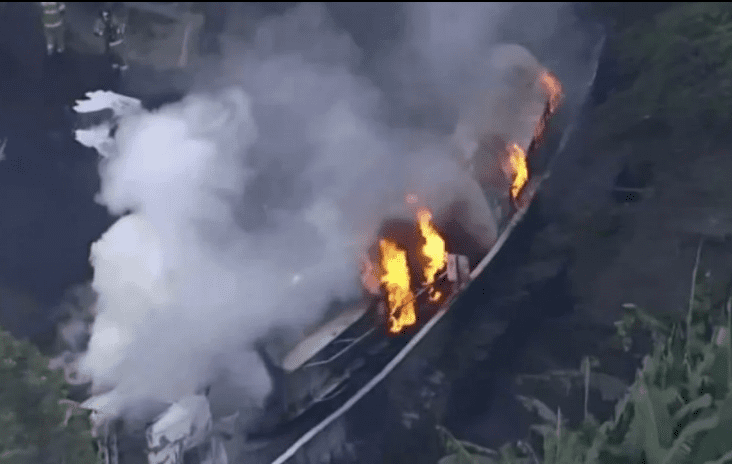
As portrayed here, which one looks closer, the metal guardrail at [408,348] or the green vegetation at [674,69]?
the metal guardrail at [408,348]

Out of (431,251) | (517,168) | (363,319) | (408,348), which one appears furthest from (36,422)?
(517,168)

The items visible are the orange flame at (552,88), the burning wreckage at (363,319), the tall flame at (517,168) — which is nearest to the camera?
the burning wreckage at (363,319)

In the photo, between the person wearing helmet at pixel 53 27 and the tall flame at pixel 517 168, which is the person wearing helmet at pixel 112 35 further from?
the tall flame at pixel 517 168

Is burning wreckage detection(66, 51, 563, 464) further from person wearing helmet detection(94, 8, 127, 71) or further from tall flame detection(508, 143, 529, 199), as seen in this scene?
person wearing helmet detection(94, 8, 127, 71)

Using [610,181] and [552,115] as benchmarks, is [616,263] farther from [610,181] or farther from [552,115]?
[552,115]

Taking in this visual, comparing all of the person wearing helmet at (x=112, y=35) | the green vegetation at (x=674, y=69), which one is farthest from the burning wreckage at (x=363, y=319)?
the green vegetation at (x=674, y=69)

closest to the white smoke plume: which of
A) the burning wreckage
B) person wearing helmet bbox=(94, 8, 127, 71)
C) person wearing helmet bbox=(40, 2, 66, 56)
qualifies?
the burning wreckage

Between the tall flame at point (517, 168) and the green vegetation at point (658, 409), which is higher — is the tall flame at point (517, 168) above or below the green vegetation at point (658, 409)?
above
